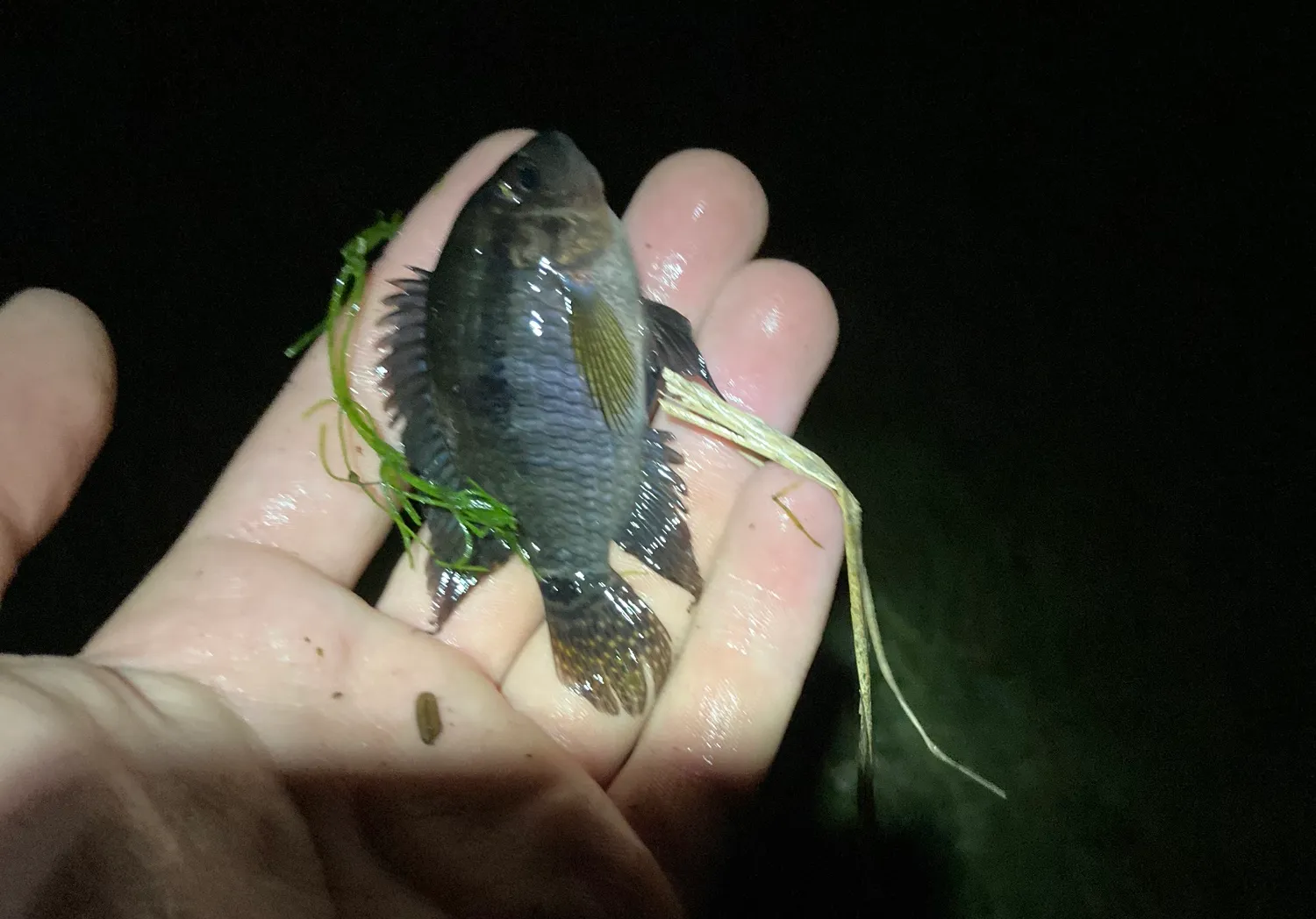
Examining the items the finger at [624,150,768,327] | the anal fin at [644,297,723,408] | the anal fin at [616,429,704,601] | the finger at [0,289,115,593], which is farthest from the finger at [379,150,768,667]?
the finger at [0,289,115,593]

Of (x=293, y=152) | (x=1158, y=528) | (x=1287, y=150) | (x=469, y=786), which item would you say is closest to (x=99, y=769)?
(x=469, y=786)

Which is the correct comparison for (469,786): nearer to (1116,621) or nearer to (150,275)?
(150,275)

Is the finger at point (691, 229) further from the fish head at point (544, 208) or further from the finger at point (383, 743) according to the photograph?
the finger at point (383, 743)

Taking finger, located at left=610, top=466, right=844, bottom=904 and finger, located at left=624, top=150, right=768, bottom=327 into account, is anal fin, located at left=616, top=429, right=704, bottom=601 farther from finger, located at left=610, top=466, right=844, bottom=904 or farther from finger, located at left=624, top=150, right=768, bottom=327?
finger, located at left=624, top=150, right=768, bottom=327

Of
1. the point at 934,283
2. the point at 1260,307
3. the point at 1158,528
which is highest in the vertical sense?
the point at 1260,307

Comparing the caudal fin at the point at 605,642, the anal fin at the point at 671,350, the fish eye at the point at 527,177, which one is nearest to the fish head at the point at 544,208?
the fish eye at the point at 527,177

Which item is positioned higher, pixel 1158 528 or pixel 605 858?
pixel 1158 528
